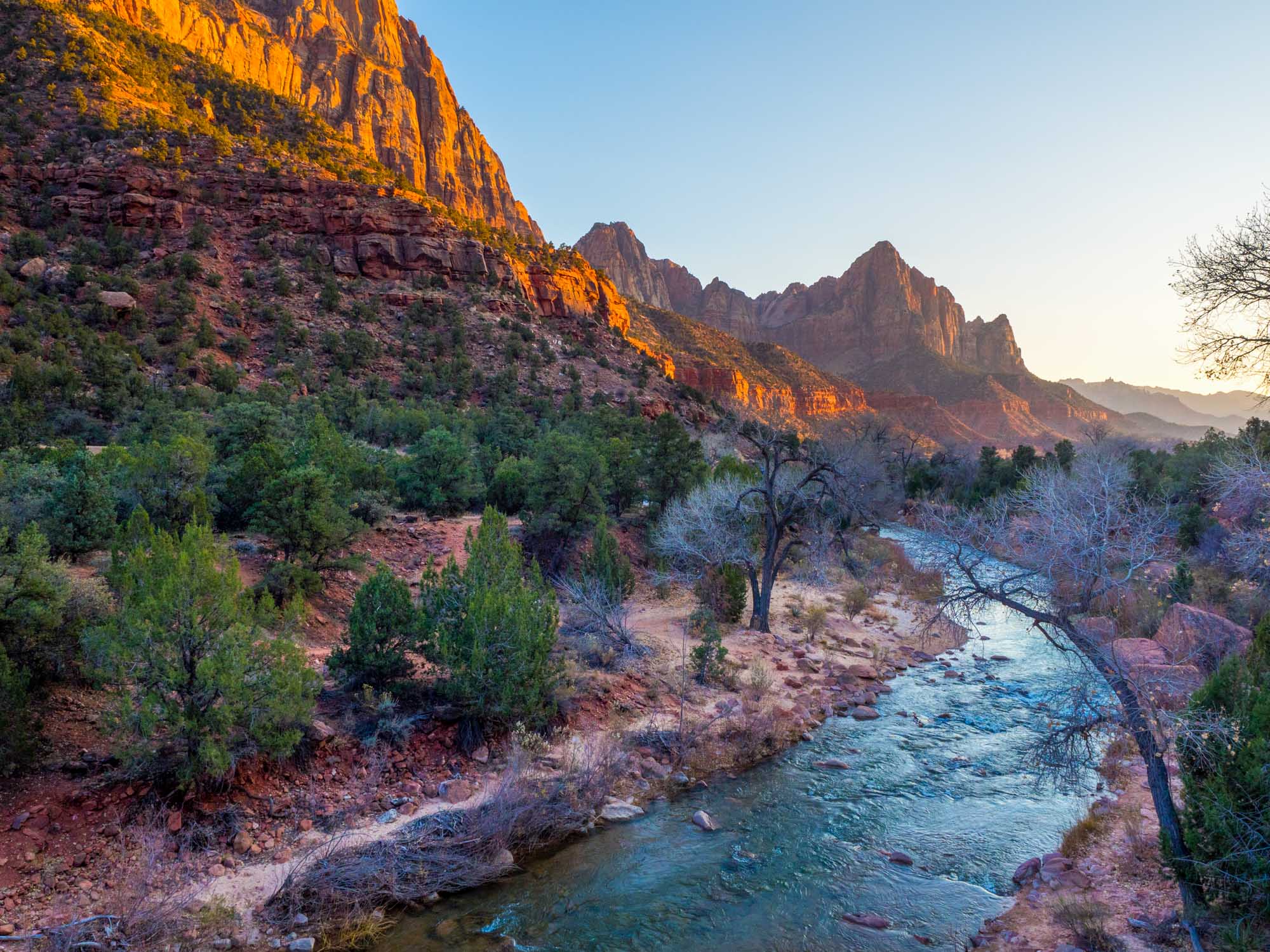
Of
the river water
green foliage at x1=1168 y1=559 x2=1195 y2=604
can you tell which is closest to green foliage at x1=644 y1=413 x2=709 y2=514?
the river water

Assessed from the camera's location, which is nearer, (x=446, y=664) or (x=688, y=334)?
(x=446, y=664)

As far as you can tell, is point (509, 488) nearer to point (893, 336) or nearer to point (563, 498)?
point (563, 498)

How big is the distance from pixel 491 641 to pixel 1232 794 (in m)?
8.27

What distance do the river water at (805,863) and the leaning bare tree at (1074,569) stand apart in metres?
0.80

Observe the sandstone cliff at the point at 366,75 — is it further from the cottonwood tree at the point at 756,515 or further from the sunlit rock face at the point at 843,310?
the cottonwood tree at the point at 756,515

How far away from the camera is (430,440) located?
20.9 m

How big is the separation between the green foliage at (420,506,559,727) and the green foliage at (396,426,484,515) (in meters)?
9.45

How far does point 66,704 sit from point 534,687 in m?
5.70

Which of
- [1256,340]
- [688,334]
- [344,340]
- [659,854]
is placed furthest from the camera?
[688,334]

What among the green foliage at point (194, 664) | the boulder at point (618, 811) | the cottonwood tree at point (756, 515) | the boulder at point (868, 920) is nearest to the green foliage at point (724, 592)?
the cottonwood tree at point (756, 515)

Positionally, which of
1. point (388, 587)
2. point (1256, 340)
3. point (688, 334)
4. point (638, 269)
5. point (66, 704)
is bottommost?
point (66, 704)

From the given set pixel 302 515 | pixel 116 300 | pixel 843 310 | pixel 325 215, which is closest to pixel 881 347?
pixel 843 310

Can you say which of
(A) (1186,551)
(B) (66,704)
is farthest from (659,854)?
(A) (1186,551)

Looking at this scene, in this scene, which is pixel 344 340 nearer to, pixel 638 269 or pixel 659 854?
pixel 659 854
